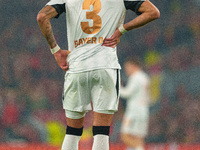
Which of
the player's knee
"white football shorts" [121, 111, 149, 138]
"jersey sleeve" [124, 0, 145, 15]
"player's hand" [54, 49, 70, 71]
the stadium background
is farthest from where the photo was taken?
the stadium background

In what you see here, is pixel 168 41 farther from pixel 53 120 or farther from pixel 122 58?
pixel 53 120

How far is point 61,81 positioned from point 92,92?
5321 millimetres

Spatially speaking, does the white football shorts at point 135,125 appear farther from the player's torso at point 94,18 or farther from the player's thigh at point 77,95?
the player's torso at point 94,18

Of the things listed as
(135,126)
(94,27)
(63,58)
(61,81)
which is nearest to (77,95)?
(63,58)

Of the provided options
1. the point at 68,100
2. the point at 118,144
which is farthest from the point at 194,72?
the point at 68,100

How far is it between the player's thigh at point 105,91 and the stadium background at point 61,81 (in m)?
4.71

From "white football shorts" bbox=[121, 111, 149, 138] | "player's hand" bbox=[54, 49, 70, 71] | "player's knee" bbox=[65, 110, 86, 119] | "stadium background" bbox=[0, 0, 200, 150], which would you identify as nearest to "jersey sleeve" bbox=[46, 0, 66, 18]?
"player's hand" bbox=[54, 49, 70, 71]

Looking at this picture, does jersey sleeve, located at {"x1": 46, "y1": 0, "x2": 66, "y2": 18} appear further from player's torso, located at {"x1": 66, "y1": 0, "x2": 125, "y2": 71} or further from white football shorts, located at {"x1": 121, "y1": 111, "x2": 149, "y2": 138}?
white football shorts, located at {"x1": 121, "y1": 111, "x2": 149, "y2": 138}

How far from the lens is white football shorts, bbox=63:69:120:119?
2.24 m

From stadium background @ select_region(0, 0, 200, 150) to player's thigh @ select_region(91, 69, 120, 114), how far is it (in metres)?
4.71

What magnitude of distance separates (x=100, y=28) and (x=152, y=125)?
18.0 feet

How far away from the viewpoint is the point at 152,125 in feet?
24.5

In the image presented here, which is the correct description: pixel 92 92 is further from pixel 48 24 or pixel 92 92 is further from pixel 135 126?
pixel 135 126

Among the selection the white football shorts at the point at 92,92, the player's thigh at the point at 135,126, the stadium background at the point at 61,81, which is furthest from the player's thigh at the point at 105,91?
the stadium background at the point at 61,81
